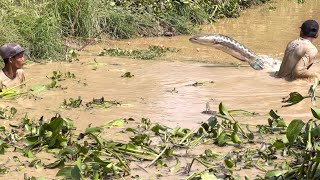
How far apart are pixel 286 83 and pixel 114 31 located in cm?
444

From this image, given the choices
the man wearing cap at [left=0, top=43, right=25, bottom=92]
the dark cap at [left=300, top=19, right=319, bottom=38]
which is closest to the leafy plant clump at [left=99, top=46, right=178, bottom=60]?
the dark cap at [left=300, top=19, right=319, bottom=38]

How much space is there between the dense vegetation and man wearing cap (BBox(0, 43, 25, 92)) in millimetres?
1768

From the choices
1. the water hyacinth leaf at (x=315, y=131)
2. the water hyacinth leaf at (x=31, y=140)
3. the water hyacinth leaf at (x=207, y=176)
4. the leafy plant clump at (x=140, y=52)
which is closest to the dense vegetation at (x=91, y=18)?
the leafy plant clump at (x=140, y=52)

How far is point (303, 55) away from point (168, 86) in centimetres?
178

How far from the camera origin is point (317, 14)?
14.7m

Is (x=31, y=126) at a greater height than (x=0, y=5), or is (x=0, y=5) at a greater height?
(x=0, y=5)

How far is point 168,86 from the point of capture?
7.96 metres

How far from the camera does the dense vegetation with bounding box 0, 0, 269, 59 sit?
9789 millimetres

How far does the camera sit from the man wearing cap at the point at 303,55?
320 inches

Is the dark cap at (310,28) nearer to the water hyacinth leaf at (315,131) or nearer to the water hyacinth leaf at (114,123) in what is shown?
the water hyacinth leaf at (114,123)

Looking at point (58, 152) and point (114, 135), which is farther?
point (114, 135)

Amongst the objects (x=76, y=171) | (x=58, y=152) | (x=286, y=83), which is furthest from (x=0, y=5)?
(x=76, y=171)

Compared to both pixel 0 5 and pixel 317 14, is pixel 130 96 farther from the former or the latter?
pixel 317 14

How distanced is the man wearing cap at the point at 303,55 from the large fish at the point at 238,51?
0.87 metres
